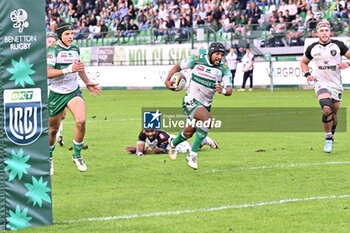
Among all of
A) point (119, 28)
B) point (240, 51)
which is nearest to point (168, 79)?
point (240, 51)

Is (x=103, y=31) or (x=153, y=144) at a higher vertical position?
(x=153, y=144)

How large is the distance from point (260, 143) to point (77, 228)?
9294 millimetres

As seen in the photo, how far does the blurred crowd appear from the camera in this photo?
1448 inches

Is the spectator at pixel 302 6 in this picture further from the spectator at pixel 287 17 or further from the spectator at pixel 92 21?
the spectator at pixel 92 21

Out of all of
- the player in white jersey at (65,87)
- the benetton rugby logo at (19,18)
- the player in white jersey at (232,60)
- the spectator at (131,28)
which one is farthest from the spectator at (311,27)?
the benetton rugby logo at (19,18)

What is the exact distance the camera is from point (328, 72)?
1451cm

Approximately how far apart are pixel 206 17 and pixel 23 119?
35204 millimetres

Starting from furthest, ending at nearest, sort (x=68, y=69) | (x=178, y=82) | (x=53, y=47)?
(x=178, y=82)
(x=53, y=47)
(x=68, y=69)

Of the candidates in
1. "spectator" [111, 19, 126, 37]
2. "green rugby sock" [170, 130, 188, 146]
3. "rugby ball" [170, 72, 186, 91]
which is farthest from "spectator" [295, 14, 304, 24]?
"rugby ball" [170, 72, 186, 91]

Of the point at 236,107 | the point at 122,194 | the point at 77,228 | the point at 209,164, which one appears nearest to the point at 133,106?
the point at 236,107

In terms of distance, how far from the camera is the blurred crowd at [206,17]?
36781 mm

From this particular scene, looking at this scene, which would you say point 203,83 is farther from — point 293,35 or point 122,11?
point 122,11

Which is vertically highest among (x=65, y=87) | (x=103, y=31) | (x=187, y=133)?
(x=65, y=87)

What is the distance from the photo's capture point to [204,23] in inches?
1644
